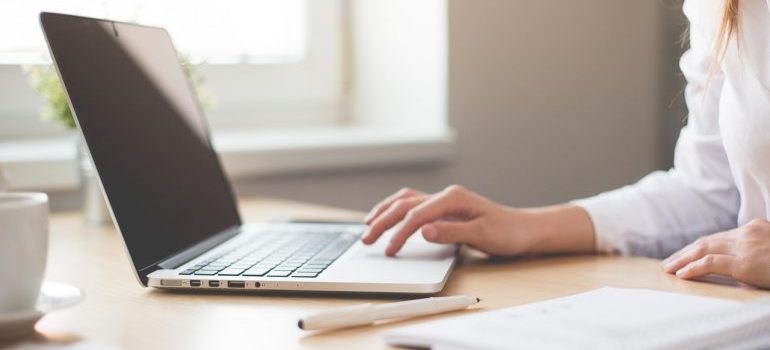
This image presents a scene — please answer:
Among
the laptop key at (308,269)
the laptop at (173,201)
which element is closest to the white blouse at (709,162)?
the laptop at (173,201)

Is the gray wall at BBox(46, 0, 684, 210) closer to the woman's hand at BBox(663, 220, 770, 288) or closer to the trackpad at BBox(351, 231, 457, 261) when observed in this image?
the trackpad at BBox(351, 231, 457, 261)

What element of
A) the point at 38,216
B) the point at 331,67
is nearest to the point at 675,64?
the point at 331,67

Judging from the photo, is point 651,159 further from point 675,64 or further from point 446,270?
point 446,270

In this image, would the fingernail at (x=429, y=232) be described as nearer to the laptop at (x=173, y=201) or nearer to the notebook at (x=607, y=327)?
the laptop at (x=173, y=201)

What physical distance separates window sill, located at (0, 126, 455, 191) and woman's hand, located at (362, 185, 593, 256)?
570 mm

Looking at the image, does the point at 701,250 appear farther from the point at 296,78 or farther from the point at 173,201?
the point at 296,78

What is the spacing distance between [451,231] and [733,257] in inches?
10.5

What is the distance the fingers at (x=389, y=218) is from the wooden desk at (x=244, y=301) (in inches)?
3.1

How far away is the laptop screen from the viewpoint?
811mm

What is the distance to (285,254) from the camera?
0.89 meters

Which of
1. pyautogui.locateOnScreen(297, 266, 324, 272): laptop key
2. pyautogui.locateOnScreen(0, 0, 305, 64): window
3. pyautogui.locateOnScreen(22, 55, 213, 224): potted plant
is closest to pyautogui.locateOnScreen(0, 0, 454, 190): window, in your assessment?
pyautogui.locateOnScreen(0, 0, 305, 64): window

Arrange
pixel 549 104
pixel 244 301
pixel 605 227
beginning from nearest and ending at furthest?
pixel 244 301 < pixel 605 227 < pixel 549 104

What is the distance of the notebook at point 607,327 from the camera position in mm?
536

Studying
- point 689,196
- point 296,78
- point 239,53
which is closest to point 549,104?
point 296,78
